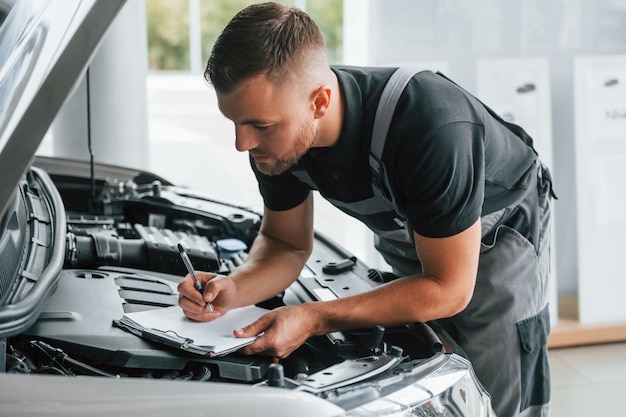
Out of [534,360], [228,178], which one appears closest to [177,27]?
[228,178]

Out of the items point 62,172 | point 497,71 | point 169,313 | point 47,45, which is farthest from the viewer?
point 497,71

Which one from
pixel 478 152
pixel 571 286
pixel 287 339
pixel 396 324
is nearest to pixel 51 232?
pixel 287 339

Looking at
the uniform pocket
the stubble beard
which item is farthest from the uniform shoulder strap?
the uniform pocket

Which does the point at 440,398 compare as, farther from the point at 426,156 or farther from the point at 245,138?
the point at 245,138

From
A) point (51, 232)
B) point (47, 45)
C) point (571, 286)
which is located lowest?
point (571, 286)

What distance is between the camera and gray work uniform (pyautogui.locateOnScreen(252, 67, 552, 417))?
1.62m

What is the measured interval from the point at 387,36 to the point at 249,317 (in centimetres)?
228

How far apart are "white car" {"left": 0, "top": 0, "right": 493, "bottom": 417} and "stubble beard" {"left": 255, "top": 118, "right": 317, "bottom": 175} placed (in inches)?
14.3

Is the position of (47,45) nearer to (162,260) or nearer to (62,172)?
(162,260)

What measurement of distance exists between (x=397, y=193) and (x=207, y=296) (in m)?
0.45

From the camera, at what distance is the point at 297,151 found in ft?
5.45

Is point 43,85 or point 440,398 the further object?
point 440,398

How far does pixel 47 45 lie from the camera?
1306 millimetres

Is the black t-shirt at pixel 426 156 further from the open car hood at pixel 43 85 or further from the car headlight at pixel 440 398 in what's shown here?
the open car hood at pixel 43 85
